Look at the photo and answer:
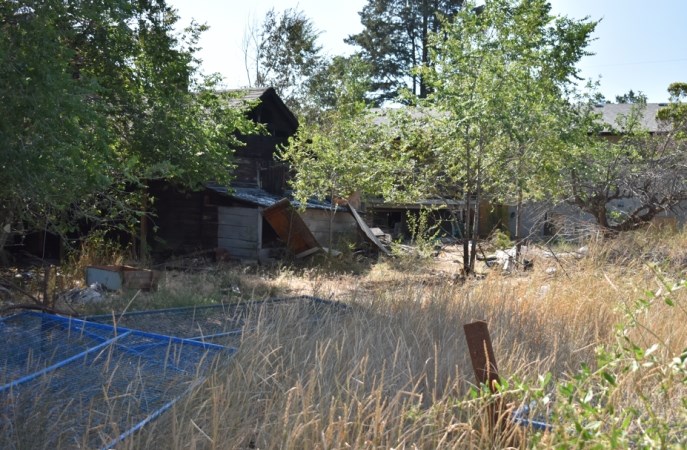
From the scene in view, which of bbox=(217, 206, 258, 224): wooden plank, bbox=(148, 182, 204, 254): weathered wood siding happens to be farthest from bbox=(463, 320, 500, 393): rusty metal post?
bbox=(148, 182, 204, 254): weathered wood siding

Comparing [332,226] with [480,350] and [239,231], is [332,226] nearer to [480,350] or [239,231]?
[239,231]

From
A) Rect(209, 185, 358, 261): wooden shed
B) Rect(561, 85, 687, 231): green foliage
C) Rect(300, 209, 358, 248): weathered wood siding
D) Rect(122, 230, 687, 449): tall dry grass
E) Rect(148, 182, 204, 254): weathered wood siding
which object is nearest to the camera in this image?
Rect(122, 230, 687, 449): tall dry grass

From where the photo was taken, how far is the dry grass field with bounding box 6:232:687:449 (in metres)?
3.08

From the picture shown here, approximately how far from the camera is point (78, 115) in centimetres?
767

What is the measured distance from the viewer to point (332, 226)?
58.5 feet

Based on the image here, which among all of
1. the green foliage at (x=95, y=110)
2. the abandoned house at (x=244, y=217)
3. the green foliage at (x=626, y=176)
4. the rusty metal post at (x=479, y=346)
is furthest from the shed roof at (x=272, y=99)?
Answer: the rusty metal post at (x=479, y=346)

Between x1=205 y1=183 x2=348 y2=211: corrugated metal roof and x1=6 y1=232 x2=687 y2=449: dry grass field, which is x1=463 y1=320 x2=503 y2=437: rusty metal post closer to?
x1=6 y1=232 x2=687 y2=449: dry grass field

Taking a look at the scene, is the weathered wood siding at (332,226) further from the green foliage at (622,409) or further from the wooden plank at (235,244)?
the green foliage at (622,409)

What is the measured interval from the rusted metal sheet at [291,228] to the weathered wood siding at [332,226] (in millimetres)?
600

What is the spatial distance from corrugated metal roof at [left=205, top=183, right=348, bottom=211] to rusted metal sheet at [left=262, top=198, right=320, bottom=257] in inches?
12.4

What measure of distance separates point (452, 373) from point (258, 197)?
13697mm

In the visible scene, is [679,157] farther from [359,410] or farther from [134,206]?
[359,410]

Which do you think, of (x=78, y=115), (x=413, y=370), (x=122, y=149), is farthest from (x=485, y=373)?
(x=122, y=149)

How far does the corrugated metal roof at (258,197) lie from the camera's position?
1700 cm
